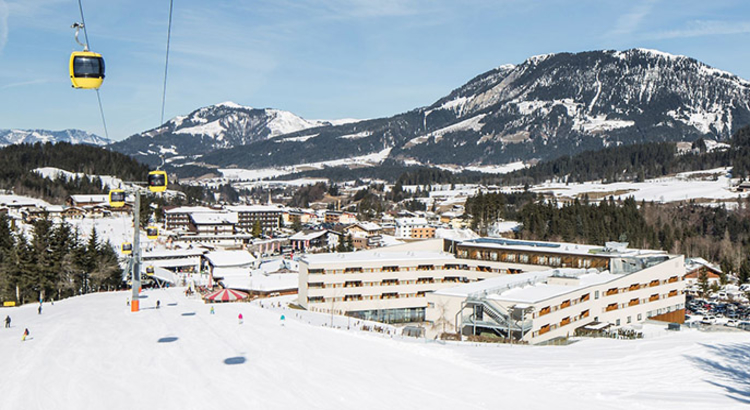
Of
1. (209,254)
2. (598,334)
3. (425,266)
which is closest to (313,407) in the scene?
(598,334)

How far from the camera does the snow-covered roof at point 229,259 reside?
81.2 metres

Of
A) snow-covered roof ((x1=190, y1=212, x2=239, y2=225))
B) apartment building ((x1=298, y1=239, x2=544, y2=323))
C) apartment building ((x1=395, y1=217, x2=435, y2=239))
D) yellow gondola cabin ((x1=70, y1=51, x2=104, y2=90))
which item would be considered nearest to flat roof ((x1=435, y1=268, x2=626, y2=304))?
apartment building ((x1=298, y1=239, x2=544, y2=323))

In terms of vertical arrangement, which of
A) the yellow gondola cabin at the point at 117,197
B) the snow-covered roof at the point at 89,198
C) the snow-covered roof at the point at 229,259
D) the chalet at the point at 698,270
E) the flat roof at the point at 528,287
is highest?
the yellow gondola cabin at the point at 117,197

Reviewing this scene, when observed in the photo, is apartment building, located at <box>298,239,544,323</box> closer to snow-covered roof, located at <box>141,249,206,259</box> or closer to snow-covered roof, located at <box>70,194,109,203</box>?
snow-covered roof, located at <box>141,249,206,259</box>

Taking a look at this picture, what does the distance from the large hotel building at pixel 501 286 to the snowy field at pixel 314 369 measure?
7612mm

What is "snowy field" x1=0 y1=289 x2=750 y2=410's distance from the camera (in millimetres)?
18250

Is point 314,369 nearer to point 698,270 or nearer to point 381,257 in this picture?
point 381,257

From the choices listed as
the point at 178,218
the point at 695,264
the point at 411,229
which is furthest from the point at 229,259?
the point at 695,264

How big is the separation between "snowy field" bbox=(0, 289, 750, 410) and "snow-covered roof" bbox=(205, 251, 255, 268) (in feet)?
156

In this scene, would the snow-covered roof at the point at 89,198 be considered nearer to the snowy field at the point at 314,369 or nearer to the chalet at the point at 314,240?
the chalet at the point at 314,240

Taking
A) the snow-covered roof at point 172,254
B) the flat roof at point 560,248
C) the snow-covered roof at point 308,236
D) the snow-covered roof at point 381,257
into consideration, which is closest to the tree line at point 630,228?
the snow-covered roof at point 308,236

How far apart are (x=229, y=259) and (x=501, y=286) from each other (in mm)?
49188

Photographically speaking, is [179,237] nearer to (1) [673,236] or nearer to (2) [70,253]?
(2) [70,253]

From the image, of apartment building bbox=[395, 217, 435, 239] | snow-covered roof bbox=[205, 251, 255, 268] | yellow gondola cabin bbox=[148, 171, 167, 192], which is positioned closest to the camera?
yellow gondola cabin bbox=[148, 171, 167, 192]
